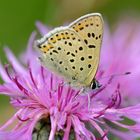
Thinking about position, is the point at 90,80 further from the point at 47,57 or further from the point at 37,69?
the point at 37,69

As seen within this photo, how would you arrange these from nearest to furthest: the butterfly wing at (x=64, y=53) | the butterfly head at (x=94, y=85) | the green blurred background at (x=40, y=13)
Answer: the butterfly wing at (x=64, y=53) → the butterfly head at (x=94, y=85) → the green blurred background at (x=40, y=13)

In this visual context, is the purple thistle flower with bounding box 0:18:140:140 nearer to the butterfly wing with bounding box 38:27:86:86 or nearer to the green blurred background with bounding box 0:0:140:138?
the butterfly wing with bounding box 38:27:86:86

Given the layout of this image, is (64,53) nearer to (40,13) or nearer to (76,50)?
(76,50)

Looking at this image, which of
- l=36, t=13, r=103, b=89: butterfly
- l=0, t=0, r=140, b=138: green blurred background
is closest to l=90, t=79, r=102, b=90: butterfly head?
l=36, t=13, r=103, b=89: butterfly

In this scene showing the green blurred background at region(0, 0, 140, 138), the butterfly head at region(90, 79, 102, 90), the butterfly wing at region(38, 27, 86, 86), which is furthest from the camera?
the green blurred background at region(0, 0, 140, 138)

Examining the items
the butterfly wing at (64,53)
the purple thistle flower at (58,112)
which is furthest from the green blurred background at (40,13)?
the butterfly wing at (64,53)

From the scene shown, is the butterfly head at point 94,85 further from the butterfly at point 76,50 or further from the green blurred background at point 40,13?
the green blurred background at point 40,13

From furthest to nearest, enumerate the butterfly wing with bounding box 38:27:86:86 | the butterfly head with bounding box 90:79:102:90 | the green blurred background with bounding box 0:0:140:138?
the green blurred background with bounding box 0:0:140:138 → the butterfly head with bounding box 90:79:102:90 → the butterfly wing with bounding box 38:27:86:86
